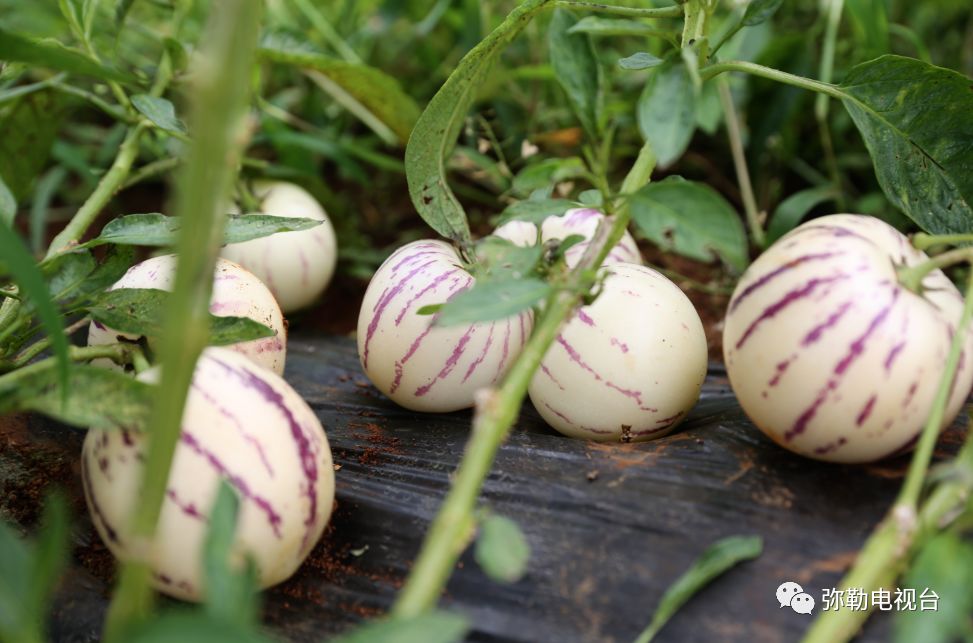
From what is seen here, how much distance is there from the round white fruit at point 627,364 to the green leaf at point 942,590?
16.3 inches

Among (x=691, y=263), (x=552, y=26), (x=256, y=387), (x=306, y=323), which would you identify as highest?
(x=552, y=26)

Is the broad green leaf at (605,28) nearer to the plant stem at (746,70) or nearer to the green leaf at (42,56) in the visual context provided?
the plant stem at (746,70)

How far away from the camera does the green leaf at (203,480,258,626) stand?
0.58 metres

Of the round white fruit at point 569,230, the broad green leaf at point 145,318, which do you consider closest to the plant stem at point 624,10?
the round white fruit at point 569,230

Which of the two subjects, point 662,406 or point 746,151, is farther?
point 746,151

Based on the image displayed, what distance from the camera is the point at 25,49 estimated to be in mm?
729

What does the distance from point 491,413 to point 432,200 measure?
0.46 metres

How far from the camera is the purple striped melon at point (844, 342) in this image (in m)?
0.83

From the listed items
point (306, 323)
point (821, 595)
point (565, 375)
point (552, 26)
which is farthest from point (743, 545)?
point (306, 323)

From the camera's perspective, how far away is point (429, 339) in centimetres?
115

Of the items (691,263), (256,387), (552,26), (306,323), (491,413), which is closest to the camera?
(491,413)

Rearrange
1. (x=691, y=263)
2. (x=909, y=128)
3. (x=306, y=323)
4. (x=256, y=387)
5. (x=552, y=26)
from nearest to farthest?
1. (x=256, y=387)
2. (x=909, y=128)
3. (x=552, y=26)
4. (x=306, y=323)
5. (x=691, y=263)

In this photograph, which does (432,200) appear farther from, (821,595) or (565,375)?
(821,595)

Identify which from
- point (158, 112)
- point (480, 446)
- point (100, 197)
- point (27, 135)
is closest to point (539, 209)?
point (480, 446)
